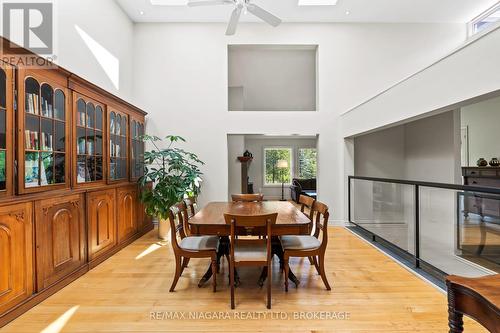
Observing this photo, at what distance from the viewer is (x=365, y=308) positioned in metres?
2.31

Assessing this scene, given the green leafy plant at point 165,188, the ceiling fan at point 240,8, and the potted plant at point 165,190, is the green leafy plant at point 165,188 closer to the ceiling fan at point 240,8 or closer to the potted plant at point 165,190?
the potted plant at point 165,190

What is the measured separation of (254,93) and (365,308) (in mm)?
6359

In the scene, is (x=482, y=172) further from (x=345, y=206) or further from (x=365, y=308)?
(x=365, y=308)

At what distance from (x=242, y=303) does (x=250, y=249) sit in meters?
0.48

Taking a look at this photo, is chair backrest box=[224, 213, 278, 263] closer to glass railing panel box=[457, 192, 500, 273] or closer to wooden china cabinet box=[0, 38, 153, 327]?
wooden china cabinet box=[0, 38, 153, 327]

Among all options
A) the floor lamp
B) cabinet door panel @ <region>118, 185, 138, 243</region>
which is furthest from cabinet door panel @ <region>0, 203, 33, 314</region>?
the floor lamp

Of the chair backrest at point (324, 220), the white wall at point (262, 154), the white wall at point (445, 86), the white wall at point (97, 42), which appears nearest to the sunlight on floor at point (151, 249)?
the chair backrest at point (324, 220)

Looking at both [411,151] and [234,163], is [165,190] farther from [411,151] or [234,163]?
[411,151]

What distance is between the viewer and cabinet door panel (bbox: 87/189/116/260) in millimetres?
3215

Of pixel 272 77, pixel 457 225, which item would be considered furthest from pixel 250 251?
pixel 272 77

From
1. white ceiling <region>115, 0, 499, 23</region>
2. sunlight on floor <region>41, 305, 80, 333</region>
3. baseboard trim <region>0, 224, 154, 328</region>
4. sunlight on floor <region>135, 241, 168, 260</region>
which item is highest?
white ceiling <region>115, 0, 499, 23</region>

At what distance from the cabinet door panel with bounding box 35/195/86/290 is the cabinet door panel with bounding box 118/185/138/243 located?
872 mm

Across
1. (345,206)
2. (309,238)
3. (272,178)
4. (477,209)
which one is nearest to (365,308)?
(309,238)

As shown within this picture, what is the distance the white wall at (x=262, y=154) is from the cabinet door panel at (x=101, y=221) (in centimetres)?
692
